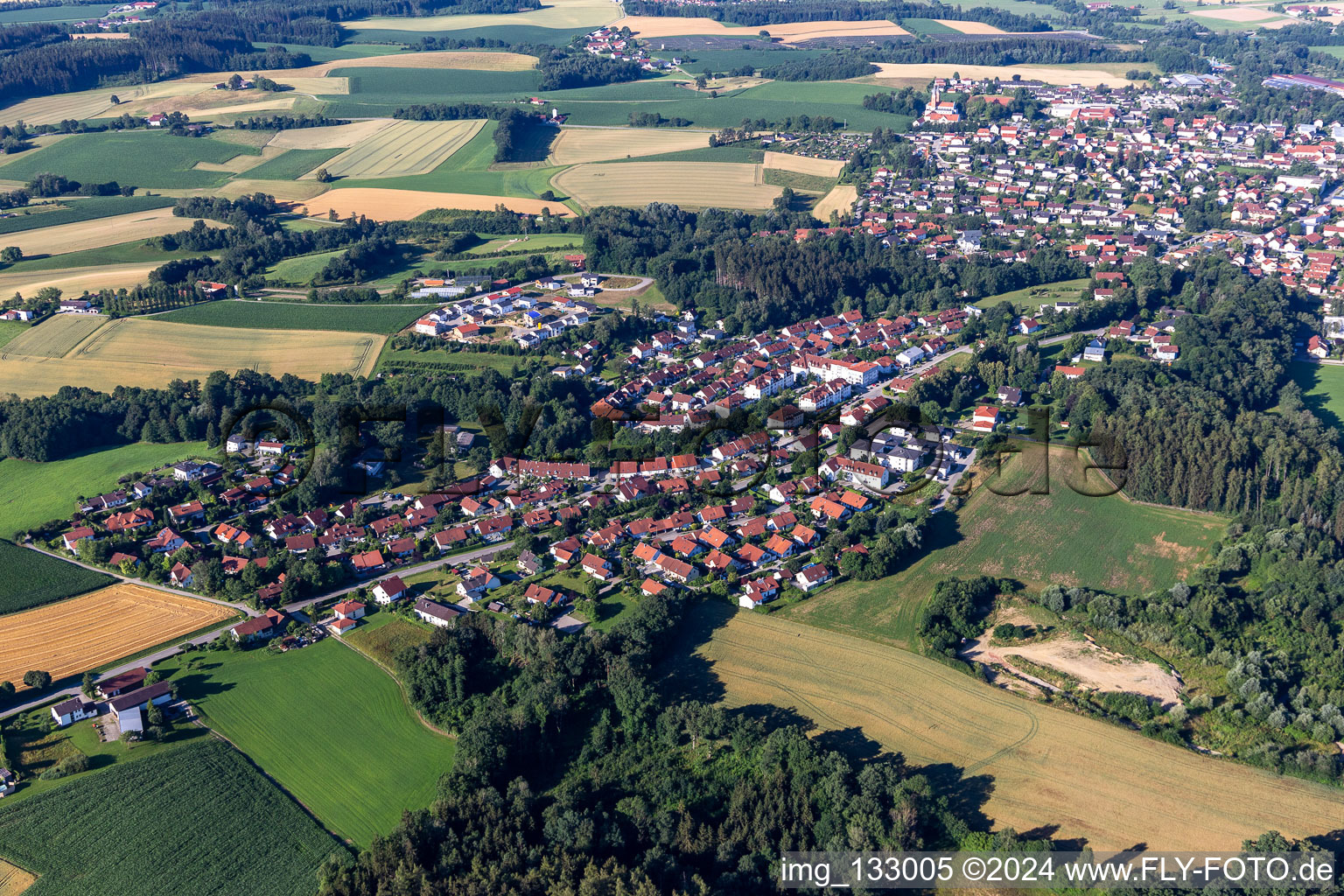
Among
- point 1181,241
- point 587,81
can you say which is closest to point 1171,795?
point 1181,241

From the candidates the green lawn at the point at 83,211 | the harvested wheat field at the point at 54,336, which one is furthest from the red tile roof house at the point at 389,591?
the green lawn at the point at 83,211

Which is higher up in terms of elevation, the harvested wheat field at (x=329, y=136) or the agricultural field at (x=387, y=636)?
the harvested wheat field at (x=329, y=136)

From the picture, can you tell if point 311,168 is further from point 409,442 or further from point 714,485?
point 714,485

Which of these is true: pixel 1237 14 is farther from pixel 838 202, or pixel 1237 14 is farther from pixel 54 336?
pixel 54 336

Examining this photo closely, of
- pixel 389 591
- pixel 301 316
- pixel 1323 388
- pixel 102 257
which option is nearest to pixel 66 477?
pixel 301 316

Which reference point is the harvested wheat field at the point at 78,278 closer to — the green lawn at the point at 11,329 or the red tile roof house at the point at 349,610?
the green lawn at the point at 11,329
